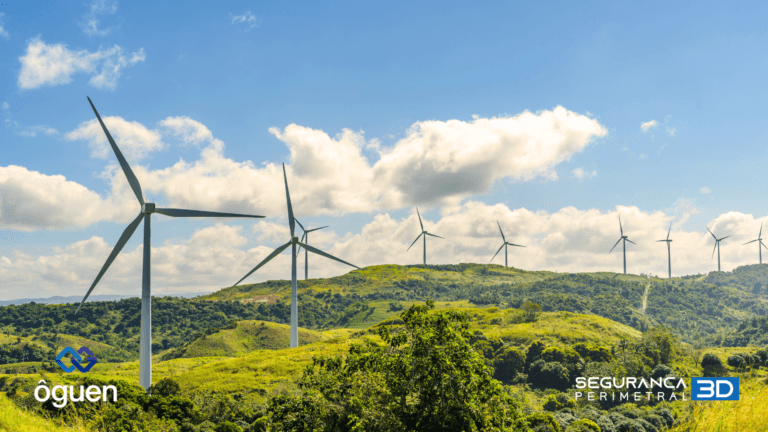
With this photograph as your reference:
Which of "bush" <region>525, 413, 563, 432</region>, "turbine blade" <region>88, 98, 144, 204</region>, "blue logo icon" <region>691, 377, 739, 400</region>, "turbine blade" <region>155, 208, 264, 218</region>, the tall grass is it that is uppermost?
"turbine blade" <region>88, 98, 144, 204</region>

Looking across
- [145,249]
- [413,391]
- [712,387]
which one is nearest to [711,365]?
[413,391]

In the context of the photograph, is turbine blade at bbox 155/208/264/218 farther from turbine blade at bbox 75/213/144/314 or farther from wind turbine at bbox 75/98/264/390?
turbine blade at bbox 75/213/144/314

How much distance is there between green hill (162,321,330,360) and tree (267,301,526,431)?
423ft

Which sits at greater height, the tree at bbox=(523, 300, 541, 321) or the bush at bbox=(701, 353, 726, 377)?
the tree at bbox=(523, 300, 541, 321)

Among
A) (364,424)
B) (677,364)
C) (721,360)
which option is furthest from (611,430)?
(721,360)

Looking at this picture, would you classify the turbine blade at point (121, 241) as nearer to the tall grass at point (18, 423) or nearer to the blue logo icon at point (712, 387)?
the tall grass at point (18, 423)

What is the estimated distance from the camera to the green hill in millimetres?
144625

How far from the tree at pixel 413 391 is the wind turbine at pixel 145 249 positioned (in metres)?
28.2

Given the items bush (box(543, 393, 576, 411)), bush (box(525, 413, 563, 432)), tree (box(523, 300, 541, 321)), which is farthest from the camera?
tree (box(523, 300, 541, 321))

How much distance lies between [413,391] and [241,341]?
145 metres

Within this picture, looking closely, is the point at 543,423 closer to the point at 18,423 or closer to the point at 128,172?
the point at 18,423

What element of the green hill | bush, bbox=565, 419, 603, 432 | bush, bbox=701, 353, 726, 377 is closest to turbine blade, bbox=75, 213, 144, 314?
bush, bbox=565, 419, 603, 432

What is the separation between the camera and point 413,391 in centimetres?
2308

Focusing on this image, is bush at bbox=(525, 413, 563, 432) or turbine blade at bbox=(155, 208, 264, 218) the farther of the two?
turbine blade at bbox=(155, 208, 264, 218)
